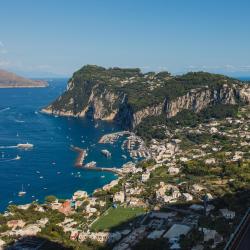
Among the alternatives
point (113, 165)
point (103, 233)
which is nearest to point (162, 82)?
point (113, 165)

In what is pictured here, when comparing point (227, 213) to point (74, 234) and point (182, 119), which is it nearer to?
point (74, 234)

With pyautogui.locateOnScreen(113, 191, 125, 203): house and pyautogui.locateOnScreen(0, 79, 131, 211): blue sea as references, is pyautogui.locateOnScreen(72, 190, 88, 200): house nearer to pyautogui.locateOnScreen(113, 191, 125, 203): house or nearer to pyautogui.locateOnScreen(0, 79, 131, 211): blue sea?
pyautogui.locateOnScreen(0, 79, 131, 211): blue sea

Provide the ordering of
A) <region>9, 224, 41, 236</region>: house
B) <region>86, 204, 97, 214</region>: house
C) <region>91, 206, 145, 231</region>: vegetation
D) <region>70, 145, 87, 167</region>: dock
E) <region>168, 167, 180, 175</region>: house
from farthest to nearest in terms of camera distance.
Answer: <region>70, 145, 87, 167</region>: dock → <region>168, 167, 180, 175</region>: house → <region>86, 204, 97, 214</region>: house → <region>91, 206, 145, 231</region>: vegetation → <region>9, 224, 41, 236</region>: house

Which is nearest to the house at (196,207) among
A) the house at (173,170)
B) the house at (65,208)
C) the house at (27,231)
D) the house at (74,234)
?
the house at (74,234)

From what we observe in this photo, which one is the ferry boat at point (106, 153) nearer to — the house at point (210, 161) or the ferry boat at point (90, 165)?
the ferry boat at point (90, 165)

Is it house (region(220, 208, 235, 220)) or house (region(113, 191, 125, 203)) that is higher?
house (region(220, 208, 235, 220))

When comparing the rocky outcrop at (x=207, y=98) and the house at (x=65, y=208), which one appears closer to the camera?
the house at (x=65, y=208)

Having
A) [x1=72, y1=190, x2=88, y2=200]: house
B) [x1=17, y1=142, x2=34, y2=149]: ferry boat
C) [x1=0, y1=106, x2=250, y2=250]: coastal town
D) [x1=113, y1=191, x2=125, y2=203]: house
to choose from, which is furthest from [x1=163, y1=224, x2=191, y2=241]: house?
[x1=17, y1=142, x2=34, y2=149]: ferry boat
